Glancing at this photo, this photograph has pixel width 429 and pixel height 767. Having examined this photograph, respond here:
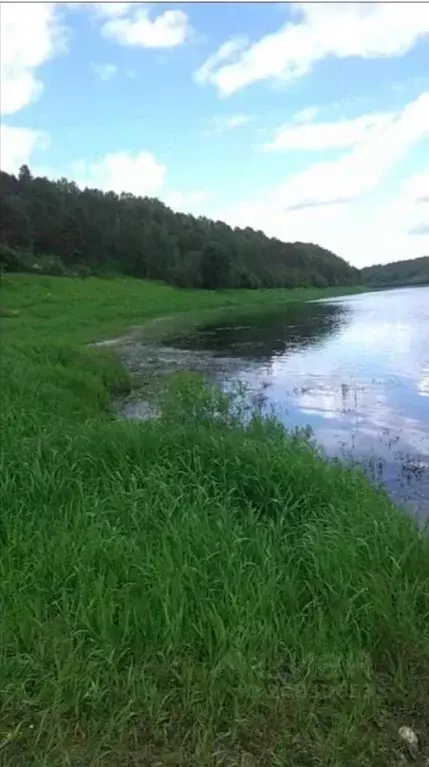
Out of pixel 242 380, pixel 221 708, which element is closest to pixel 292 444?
pixel 221 708

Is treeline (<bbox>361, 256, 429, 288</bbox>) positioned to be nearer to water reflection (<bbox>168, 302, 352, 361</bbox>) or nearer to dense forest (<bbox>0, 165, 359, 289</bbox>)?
dense forest (<bbox>0, 165, 359, 289</bbox>)

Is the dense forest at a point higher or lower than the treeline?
higher

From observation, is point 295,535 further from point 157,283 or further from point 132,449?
point 157,283

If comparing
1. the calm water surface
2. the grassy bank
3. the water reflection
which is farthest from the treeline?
the grassy bank

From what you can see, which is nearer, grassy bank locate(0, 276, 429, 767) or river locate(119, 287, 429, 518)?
grassy bank locate(0, 276, 429, 767)

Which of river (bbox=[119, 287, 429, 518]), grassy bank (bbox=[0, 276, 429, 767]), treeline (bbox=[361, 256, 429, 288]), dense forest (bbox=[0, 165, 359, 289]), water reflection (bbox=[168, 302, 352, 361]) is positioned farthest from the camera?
treeline (bbox=[361, 256, 429, 288])

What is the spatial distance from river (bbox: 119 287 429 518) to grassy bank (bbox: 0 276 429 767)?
9.75ft

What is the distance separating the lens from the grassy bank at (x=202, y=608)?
3.45 meters

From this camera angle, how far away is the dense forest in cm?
7725

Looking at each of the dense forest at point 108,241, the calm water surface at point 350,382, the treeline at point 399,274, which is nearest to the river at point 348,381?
the calm water surface at point 350,382

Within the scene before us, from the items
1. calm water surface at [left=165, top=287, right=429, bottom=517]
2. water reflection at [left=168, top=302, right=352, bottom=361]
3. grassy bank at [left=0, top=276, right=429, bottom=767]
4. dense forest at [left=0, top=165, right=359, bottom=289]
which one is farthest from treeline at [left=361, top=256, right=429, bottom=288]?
grassy bank at [left=0, top=276, right=429, bottom=767]

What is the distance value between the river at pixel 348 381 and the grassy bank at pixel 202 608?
2.97 m

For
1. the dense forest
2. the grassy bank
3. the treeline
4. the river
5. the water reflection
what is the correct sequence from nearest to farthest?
the grassy bank, the river, the water reflection, the dense forest, the treeline

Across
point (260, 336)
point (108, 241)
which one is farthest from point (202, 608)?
point (108, 241)
